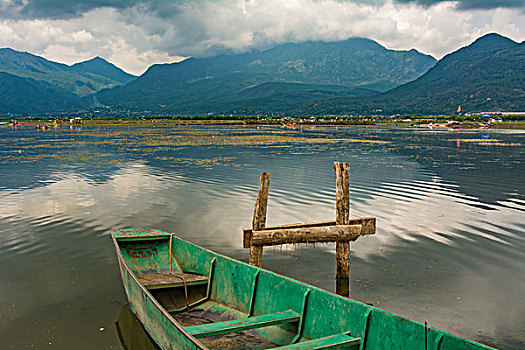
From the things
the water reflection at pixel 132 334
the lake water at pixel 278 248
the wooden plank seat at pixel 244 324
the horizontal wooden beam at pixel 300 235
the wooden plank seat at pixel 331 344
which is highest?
the horizontal wooden beam at pixel 300 235

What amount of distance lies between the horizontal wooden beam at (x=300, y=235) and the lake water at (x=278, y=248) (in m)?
1.63

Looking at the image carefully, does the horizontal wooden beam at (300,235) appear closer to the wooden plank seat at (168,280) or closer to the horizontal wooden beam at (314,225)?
the horizontal wooden beam at (314,225)

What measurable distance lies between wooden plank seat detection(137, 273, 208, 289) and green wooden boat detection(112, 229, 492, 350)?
3cm

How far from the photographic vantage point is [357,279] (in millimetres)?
13547

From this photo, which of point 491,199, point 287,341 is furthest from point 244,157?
point 287,341

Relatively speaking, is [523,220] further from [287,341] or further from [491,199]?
[287,341]

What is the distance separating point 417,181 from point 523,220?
1236 centimetres

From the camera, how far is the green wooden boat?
24.7 feet

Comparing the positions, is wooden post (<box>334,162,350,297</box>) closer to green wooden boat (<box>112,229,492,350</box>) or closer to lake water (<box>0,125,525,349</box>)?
lake water (<box>0,125,525,349</box>)

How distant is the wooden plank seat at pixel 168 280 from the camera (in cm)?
1105

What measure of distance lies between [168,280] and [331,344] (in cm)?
573

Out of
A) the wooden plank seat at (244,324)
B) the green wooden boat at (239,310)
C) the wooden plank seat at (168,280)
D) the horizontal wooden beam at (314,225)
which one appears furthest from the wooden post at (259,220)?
the wooden plank seat at (244,324)

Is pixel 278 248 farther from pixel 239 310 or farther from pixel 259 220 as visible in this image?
pixel 239 310

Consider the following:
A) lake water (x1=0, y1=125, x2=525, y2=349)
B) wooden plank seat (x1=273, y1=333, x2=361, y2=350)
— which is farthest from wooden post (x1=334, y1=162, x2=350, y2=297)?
wooden plank seat (x1=273, y1=333, x2=361, y2=350)
